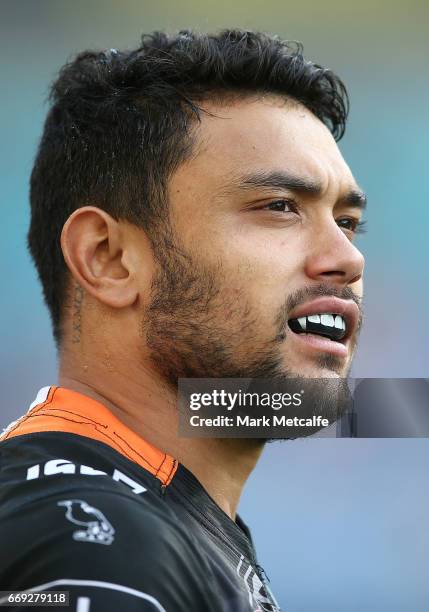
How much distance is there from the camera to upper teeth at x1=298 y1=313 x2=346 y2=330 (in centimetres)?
167

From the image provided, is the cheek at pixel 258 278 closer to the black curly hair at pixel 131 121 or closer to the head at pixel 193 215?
the head at pixel 193 215

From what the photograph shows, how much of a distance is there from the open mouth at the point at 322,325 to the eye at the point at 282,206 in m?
0.23

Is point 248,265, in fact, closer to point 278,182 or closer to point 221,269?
point 221,269

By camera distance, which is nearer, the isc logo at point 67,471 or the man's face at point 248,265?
the isc logo at point 67,471

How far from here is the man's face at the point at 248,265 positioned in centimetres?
165

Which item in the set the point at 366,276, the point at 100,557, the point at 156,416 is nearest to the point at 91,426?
the point at 156,416

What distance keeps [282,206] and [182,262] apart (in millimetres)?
237

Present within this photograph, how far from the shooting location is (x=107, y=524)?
1108 millimetres

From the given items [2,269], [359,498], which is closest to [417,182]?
[359,498]

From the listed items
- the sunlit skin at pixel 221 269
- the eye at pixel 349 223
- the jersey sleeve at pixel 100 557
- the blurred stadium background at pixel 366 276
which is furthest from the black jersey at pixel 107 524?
the blurred stadium background at pixel 366 276

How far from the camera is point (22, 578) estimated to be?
105 centimetres

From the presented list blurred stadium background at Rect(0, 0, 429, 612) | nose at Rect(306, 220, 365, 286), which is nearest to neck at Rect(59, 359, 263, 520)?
nose at Rect(306, 220, 365, 286)

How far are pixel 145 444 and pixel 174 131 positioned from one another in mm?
673

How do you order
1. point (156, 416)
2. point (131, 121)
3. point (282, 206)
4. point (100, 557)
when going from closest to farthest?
point (100, 557)
point (156, 416)
point (282, 206)
point (131, 121)
